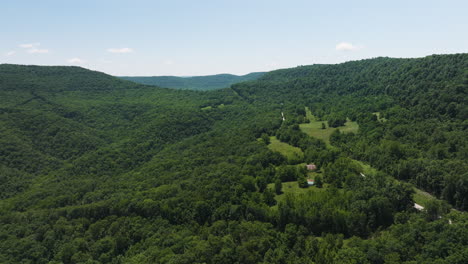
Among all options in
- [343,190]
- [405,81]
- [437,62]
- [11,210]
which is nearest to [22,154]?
[11,210]

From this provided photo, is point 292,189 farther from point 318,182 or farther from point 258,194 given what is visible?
point 258,194

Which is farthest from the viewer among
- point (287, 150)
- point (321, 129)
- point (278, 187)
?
point (321, 129)

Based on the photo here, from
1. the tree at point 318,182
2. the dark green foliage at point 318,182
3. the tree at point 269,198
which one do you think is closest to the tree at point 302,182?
the dark green foliage at point 318,182

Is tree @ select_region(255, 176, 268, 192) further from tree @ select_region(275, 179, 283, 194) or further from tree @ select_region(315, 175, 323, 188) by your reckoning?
tree @ select_region(315, 175, 323, 188)

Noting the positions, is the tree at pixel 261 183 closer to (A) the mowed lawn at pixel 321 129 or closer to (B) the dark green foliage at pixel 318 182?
(B) the dark green foliage at pixel 318 182

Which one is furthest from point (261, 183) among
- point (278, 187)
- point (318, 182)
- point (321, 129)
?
point (321, 129)

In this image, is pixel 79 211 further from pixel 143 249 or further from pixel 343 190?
pixel 343 190

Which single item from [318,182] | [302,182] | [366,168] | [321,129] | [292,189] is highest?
[321,129]
